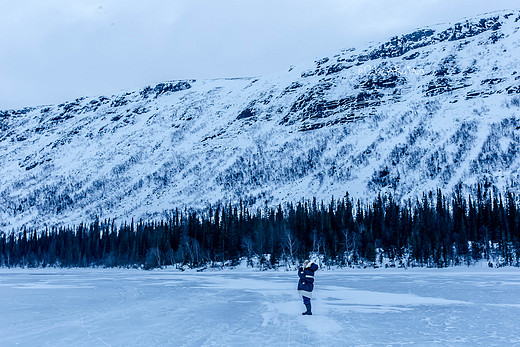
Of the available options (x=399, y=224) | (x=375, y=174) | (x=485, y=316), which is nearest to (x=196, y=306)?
(x=485, y=316)

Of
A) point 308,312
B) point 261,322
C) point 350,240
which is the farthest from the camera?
point 350,240

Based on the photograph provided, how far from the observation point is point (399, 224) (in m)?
95.0

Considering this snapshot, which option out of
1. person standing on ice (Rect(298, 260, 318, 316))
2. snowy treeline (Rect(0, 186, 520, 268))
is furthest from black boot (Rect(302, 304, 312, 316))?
snowy treeline (Rect(0, 186, 520, 268))

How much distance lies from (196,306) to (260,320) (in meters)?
5.68

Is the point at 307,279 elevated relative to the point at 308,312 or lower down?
elevated

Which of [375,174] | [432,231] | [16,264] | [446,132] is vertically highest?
[446,132]

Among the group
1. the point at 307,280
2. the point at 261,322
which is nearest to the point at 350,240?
the point at 307,280

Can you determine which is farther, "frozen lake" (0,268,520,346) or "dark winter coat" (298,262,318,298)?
"dark winter coat" (298,262,318,298)

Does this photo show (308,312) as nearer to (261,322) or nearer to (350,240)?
(261,322)

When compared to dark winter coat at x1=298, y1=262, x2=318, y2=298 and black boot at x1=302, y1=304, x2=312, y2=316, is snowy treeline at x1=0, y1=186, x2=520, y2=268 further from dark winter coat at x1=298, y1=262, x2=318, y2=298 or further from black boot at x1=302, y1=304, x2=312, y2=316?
dark winter coat at x1=298, y1=262, x2=318, y2=298

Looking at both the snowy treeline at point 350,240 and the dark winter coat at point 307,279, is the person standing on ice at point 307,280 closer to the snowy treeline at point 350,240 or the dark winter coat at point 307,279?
the dark winter coat at point 307,279

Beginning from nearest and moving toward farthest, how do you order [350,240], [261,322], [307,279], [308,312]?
[261,322] → [307,279] → [308,312] → [350,240]

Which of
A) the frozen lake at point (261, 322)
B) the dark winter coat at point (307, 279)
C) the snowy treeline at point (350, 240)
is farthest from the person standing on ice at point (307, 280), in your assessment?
the snowy treeline at point (350, 240)

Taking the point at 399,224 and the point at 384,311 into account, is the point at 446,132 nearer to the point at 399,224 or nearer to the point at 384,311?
the point at 399,224
